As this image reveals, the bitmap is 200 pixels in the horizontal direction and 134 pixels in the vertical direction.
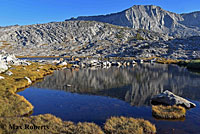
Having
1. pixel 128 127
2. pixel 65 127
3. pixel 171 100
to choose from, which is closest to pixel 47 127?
pixel 65 127

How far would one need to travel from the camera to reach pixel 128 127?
55.9 feet

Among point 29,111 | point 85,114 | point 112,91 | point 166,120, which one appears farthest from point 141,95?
point 29,111

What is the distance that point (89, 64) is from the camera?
9731 cm

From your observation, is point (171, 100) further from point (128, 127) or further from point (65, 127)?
point (65, 127)

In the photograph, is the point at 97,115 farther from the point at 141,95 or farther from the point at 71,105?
the point at 141,95

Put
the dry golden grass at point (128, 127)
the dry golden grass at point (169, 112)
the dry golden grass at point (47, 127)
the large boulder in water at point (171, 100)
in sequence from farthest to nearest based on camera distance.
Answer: the large boulder in water at point (171, 100) < the dry golden grass at point (169, 112) < the dry golden grass at point (128, 127) < the dry golden grass at point (47, 127)

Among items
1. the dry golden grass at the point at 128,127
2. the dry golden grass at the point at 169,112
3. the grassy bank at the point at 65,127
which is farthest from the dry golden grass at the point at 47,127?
the dry golden grass at the point at 169,112

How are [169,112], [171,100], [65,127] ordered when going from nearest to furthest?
[65,127] → [169,112] → [171,100]

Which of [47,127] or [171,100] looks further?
[171,100]

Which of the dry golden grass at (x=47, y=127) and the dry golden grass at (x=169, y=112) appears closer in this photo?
the dry golden grass at (x=47, y=127)

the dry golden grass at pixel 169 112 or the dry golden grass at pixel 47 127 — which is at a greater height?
the dry golden grass at pixel 47 127

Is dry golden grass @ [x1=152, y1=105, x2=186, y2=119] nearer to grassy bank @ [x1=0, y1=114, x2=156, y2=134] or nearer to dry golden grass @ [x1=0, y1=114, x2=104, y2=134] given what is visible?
grassy bank @ [x1=0, y1=114, x2=156, y2=134]

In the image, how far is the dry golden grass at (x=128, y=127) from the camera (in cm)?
1639

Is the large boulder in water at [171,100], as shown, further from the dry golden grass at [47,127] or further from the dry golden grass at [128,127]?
the dry golden grass at [47,127]
